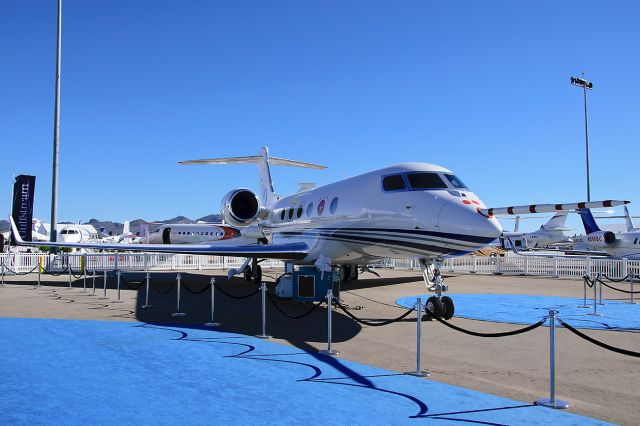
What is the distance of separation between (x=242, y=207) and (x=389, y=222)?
845 cm

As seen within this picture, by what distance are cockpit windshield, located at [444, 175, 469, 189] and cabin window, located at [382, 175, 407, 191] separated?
0.96 meters

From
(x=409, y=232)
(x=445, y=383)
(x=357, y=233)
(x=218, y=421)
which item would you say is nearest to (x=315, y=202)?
(x=357, y=233)

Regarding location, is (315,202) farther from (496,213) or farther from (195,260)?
(195,260)

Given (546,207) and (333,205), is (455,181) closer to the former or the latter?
(546,207)

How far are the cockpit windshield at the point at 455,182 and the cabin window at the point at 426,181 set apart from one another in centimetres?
21

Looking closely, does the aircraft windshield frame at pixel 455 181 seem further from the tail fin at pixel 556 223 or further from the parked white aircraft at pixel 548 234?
the tail fin at pixel 556 223

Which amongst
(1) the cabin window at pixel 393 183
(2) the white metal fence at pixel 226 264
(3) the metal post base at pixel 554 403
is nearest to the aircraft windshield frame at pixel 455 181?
(1) the cabin window at pixel 393 183

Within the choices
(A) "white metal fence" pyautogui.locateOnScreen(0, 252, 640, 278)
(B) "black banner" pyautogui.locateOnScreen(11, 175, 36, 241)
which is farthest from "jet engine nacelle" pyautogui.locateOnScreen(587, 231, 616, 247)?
(B) "black banner" pyautogui.locateOnScreen(11, 175, 36, 241)

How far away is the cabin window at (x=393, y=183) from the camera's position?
11.5 meters

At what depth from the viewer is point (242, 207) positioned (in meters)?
18.8

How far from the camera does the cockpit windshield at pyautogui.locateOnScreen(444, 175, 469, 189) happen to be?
432 inches

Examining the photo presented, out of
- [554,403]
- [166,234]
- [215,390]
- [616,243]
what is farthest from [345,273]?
[166,234]

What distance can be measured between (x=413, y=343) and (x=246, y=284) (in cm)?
1319

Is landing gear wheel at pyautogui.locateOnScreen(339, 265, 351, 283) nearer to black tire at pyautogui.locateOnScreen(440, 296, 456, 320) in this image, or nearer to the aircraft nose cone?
black tire at pyautogui.locateOnScreen(440, 296, 456, 320)
